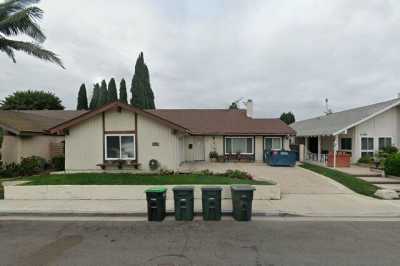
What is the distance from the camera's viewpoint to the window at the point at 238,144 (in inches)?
885

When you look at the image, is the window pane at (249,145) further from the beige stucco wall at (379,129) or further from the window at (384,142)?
the window at (384,142)

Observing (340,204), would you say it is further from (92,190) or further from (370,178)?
(92,190)

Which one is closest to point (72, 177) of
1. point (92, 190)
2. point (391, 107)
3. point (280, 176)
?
point (92, 190)

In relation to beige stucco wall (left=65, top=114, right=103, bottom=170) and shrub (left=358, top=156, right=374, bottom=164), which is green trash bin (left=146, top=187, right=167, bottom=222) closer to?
beige stucco wall (left=65, top=114, right=103, bottom=170)

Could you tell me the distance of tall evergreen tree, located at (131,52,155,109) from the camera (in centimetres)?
3891

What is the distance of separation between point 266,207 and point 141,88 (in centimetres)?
3266

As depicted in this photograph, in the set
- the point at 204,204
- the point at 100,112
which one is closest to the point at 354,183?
the point at 204,204

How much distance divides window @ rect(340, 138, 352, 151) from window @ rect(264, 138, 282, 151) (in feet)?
16.2

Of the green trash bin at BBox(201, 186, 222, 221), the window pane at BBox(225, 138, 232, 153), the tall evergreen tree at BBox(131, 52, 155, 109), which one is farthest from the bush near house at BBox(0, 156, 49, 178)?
the tall evergreen tree at BBox(131, 52, 155, 109)

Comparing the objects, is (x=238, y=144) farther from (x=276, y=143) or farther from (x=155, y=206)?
(x=155, y=206)

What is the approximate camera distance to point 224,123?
78.9 ft

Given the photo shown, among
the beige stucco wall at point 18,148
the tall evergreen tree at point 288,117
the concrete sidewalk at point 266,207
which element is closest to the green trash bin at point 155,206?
the concrete sidewalk at point 266,207

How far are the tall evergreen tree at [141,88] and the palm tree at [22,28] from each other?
82.8ft

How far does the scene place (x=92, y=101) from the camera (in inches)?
1820
